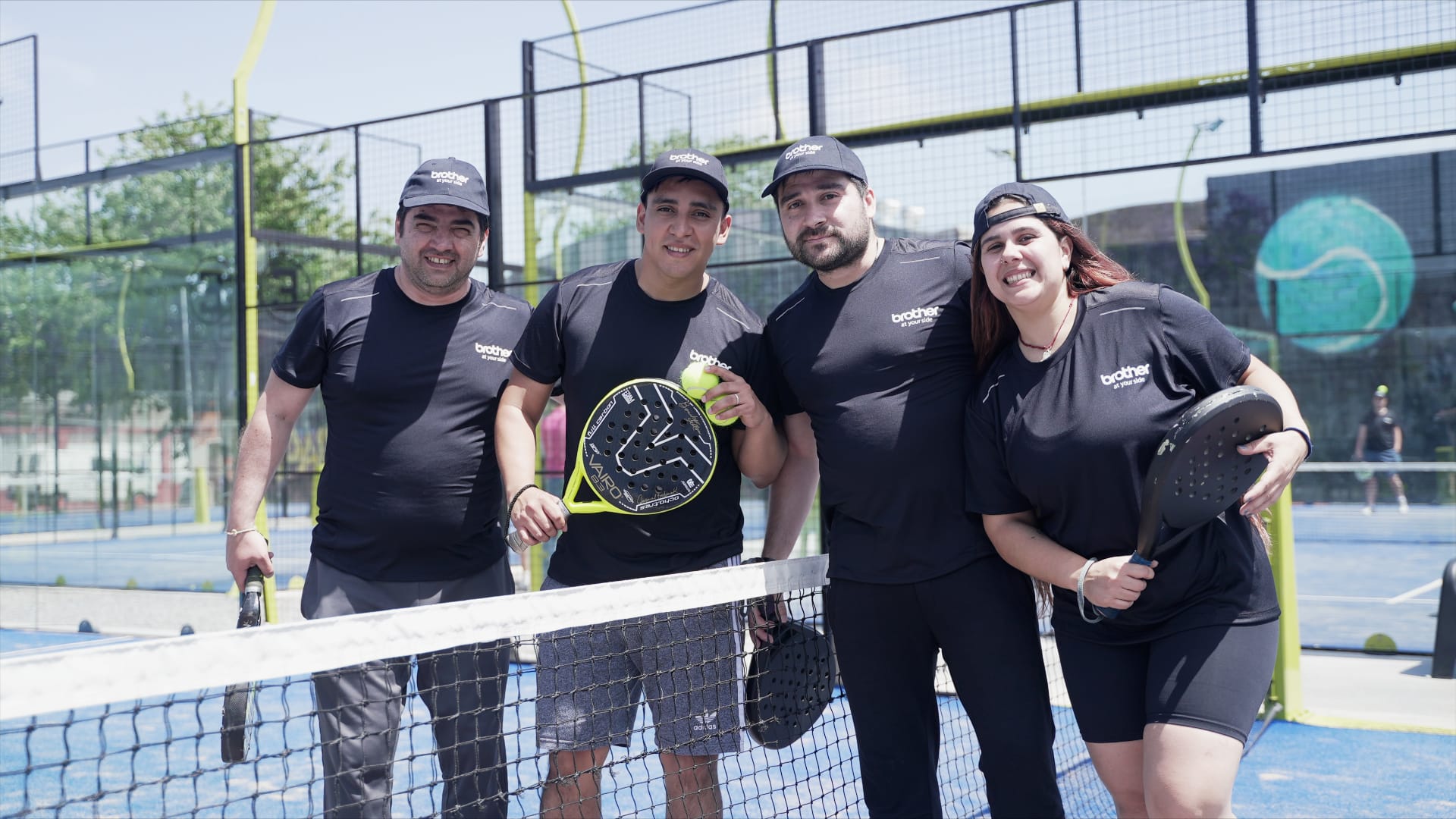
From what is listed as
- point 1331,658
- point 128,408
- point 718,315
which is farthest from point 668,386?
point 128,408

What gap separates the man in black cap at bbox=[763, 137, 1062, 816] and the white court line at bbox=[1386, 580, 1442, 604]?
26.7 feet

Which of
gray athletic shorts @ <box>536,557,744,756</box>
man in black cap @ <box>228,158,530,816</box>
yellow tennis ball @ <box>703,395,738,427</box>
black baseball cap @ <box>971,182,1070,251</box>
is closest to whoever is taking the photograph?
black baseball cap @ <box>971,182,1070,251</box>

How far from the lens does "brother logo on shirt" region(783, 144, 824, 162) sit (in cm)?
318

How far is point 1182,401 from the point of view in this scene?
8.93ft

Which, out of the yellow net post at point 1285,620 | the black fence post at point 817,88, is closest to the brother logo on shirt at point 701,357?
the yellow net post at point 1285,620

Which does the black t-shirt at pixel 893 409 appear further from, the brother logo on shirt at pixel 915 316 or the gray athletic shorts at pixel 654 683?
the gray athletic shorts at pixel 654 683

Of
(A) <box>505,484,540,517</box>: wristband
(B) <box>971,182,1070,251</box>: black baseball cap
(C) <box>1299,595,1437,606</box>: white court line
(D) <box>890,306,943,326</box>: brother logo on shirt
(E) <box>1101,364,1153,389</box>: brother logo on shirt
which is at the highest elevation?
(B) <box>971,182,1070,251</box>: black baseball cap

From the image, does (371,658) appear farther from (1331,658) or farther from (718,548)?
(1331,658)

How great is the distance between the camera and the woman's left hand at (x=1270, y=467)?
104 inches

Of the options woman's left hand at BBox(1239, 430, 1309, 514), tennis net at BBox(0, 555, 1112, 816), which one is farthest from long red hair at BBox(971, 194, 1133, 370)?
tennis net at BBox(0, 555, 1112, 816)

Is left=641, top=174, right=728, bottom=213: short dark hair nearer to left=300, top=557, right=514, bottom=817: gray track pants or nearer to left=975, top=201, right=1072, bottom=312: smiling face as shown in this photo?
left=975, top=201, right=1072, bottom=312: smiling face

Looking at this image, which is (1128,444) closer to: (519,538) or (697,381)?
(697,381)

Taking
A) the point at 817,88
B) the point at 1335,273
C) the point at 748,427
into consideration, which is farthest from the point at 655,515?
the point at 1335,273

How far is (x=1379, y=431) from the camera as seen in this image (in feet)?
38.6
